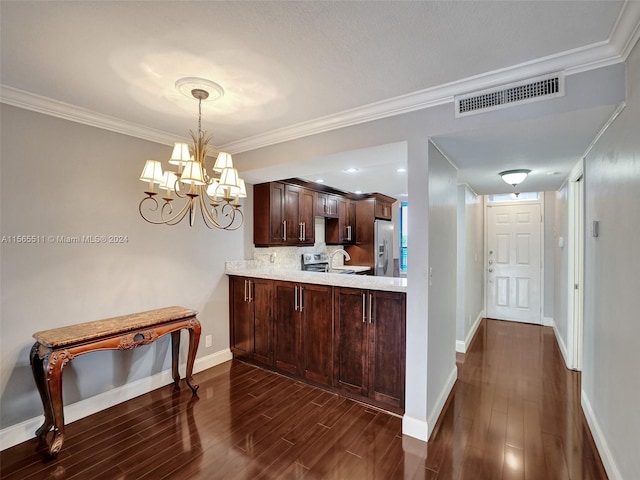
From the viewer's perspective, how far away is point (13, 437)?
7.10ft

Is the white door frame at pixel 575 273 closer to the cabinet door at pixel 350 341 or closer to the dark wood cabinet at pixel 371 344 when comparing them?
the dark wood cabinet at pixel 371 344

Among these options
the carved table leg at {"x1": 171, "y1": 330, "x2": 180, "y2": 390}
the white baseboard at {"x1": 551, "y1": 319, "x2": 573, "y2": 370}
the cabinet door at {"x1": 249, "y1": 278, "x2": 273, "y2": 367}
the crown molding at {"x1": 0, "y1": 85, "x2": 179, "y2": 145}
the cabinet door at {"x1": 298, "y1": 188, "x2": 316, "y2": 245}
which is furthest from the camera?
the cabinet door at {"x1": 298, "y1": 188, "x2": 316, "y2": 245}

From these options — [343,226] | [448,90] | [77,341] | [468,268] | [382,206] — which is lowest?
[77,341]

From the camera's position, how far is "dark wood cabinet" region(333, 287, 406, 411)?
247 cm

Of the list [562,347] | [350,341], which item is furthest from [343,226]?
[562,347]

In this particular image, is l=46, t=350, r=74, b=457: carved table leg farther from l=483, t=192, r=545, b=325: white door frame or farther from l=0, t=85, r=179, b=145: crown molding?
l=483, t=192, r=545, b=325: white door frame

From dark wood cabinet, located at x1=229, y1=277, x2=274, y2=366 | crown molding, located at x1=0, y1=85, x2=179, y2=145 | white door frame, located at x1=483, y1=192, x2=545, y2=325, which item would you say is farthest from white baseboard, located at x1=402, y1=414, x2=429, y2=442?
white door frame, located at x1=483, y1=192, x2=545, y2=325

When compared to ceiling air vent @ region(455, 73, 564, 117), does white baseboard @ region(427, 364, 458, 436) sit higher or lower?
lower

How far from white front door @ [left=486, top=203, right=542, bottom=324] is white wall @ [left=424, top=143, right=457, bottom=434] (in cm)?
311

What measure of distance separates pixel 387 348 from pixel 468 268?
243 centimetres

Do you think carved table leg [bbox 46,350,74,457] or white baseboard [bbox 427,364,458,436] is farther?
white baseboard [bbox 427,364,458,436]

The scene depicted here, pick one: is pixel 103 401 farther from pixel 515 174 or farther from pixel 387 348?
pixel 515 174

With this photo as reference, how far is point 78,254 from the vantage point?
2514 millimetres

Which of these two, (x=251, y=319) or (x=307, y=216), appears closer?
(x=251, y=319)
